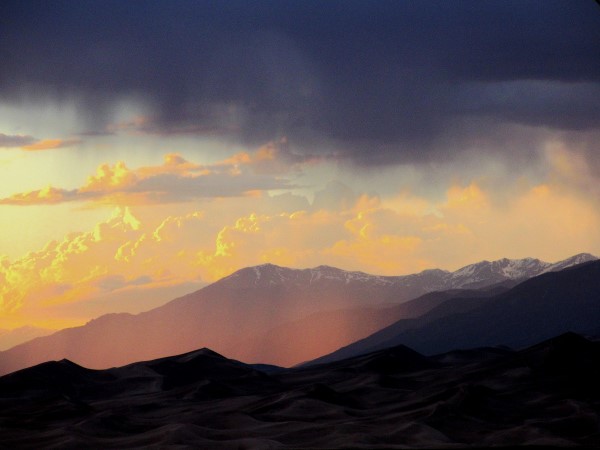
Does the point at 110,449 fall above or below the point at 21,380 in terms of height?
below

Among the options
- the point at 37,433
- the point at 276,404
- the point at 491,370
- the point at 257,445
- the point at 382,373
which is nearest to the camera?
the point at 257,445

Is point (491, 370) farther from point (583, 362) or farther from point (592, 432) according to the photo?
point (592, 432)

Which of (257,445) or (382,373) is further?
(382,373)

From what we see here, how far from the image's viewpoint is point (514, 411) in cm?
11319

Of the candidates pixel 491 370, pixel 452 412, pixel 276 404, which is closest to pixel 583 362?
pixel 491 370

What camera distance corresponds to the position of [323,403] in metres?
123

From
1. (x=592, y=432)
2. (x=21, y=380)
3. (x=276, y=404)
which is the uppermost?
(x=21, y=380)

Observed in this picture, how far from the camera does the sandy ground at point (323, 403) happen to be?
318ft

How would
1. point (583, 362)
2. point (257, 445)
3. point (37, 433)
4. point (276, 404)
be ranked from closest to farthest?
point (257, 445)
point (37, 433)
point (276, 404)
point (583, 362)

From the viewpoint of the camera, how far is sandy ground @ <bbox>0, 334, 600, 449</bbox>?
97.1 m

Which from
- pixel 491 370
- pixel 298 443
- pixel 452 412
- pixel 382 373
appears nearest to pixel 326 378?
pixel 382 373

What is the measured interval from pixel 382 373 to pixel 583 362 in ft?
106

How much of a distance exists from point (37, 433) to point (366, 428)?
36.1m

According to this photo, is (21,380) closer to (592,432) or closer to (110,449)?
(110,449)
